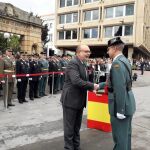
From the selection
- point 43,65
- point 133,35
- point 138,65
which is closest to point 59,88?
point 43,65

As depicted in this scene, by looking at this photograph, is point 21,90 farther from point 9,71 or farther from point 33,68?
point 33,68

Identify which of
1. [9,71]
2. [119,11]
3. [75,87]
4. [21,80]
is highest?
[119,11]

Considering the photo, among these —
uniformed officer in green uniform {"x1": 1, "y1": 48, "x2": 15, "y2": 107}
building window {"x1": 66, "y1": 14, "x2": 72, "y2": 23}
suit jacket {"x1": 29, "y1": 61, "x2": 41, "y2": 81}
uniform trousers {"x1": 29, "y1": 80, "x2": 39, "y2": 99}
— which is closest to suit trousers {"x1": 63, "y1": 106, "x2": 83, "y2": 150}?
uniformed officer in green uniform {"x1": 1, "y1": 48, "x2": 15, "y2": 107}

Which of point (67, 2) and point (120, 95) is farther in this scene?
point (67, 2)

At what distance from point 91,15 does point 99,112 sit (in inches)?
1623

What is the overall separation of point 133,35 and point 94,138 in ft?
117

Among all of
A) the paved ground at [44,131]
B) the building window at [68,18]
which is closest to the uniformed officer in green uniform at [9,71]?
the paved ground at [44,131]

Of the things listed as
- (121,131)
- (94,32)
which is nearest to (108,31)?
(94,32)

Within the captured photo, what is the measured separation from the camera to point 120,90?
4.09m

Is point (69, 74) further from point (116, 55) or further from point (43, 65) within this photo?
point (43, 65)

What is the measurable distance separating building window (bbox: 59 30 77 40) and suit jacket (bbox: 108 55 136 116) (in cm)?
4485

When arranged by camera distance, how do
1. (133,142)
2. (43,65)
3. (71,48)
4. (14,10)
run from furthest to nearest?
(71,48) < (14,10) < (43,65) < (133,142)

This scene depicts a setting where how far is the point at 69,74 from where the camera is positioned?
491 centimetres

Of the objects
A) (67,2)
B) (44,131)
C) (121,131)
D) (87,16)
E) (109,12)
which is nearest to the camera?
(121,131)
